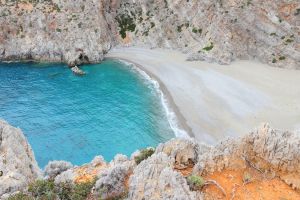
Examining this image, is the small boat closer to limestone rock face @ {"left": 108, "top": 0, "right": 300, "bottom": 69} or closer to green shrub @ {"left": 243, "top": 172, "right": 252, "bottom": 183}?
limestone rock face @ {"left": 108, "top": 0, "right": 300, "bottom": 69}

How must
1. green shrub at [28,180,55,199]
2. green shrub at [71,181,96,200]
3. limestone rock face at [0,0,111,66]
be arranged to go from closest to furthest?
green shrub at [71,181,96,200] < green shrub at [28,180,55,199] < limestone rock face at [0,0,111,66]

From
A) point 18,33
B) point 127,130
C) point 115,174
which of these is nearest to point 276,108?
point 127,130

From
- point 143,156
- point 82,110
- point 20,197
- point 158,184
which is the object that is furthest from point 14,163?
point 82,110

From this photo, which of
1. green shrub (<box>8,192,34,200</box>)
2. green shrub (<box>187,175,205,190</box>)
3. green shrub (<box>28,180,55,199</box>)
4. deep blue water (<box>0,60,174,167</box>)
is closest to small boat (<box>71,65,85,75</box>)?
deep blue water (<box>0,60,174,167</box>)

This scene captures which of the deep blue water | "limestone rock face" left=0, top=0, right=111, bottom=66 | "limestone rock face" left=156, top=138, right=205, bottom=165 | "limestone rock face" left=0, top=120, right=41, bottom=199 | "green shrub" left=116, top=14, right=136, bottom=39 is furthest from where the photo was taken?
"green shrub" left=116, top=14, right=136, bottom=39

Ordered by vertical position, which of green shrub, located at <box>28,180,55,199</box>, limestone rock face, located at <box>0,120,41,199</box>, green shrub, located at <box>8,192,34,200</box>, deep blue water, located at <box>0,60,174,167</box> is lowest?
deep blue water, located at <box>0,60,174,167</box>

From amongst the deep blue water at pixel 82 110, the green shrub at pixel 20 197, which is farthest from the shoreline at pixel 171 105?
the green shrub at pixel 20 197

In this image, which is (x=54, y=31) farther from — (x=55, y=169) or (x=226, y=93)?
(x=55, y=169)

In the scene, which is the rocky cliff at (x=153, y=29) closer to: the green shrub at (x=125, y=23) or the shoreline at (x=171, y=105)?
the green shrub at (x=125, y=23)
